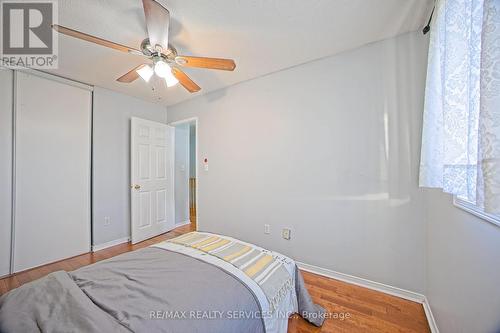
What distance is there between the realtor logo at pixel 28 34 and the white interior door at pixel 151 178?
120 cm

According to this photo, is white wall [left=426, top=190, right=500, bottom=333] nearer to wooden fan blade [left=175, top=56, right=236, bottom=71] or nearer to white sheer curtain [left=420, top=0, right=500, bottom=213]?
white sheer curtain [left=420, top=0, right=500, bottom=213]

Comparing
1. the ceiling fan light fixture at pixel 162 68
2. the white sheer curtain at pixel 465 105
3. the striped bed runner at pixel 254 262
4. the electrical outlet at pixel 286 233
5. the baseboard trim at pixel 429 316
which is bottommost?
the baseboard trim at pixel 429 316

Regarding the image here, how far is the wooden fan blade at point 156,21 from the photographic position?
1.25 m

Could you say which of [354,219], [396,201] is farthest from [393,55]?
[354,219]

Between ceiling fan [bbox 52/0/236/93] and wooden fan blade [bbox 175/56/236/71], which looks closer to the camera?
ceiling fan [bbox 52/0/236/93]

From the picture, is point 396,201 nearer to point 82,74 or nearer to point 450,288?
point 450,288

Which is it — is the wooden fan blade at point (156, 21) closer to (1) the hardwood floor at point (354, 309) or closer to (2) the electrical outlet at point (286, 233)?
(2) the electrical outlet at point (286, 233)

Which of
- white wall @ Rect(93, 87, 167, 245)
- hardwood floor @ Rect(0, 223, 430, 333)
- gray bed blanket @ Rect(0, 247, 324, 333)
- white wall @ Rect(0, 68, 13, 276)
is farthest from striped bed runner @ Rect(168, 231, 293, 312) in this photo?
white wall @ Rect(0, 68, 13, 276)

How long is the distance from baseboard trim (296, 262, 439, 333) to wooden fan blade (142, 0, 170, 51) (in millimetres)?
2589

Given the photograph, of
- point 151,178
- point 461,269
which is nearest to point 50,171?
point 151,178

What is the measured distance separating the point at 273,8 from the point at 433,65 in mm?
1159

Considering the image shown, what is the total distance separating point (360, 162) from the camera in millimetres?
1920

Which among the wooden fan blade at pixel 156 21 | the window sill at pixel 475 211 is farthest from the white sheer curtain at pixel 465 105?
the wooden fan blade at pixel 156 21

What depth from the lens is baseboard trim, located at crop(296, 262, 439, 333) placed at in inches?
58.7
